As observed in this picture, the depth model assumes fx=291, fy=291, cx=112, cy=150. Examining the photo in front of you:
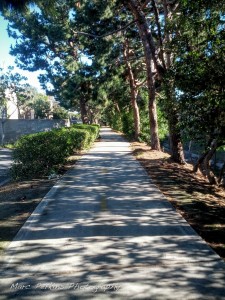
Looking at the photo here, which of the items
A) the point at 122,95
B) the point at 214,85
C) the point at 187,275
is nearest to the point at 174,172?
the point at 214,85

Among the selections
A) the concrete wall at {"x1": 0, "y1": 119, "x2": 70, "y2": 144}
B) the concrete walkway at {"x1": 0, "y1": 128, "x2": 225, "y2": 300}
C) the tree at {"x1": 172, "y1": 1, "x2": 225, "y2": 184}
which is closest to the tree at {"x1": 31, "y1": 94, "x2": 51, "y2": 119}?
the concrete wall at {"x1": 0, "y1": 119, "x2": 70, "y2": 144}

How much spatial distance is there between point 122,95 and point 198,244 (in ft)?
96.9

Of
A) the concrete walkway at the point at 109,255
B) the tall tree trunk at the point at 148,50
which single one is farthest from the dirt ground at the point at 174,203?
the tall tree trunk at the point at 148,50

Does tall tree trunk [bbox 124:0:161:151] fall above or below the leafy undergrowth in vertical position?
above

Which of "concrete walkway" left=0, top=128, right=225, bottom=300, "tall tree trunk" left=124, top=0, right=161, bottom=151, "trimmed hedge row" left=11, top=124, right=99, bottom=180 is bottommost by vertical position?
"concrete walkway" left=0, top=128, right=225, bottom=300

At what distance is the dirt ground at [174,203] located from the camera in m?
5.32

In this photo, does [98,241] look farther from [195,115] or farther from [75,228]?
[195,115]

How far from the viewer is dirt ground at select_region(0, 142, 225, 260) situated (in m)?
5.32

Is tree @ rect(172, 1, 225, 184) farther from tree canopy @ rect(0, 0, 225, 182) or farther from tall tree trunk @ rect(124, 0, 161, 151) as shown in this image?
tall tree trunk @ rect(124, 0, 161, 151)

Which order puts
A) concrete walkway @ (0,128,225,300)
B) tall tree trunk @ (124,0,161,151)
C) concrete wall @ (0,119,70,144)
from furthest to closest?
1. concrete wall @ (0,119,70,144)
2. tall tree trunk @ (124,0,161,151)
3. concrete walkway @ (0,128,225,300)

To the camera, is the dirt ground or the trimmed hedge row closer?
the dirt ground

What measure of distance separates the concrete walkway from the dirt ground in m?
0.24

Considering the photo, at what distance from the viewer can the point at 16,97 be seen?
4097cm

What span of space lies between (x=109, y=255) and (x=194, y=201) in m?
3.58
